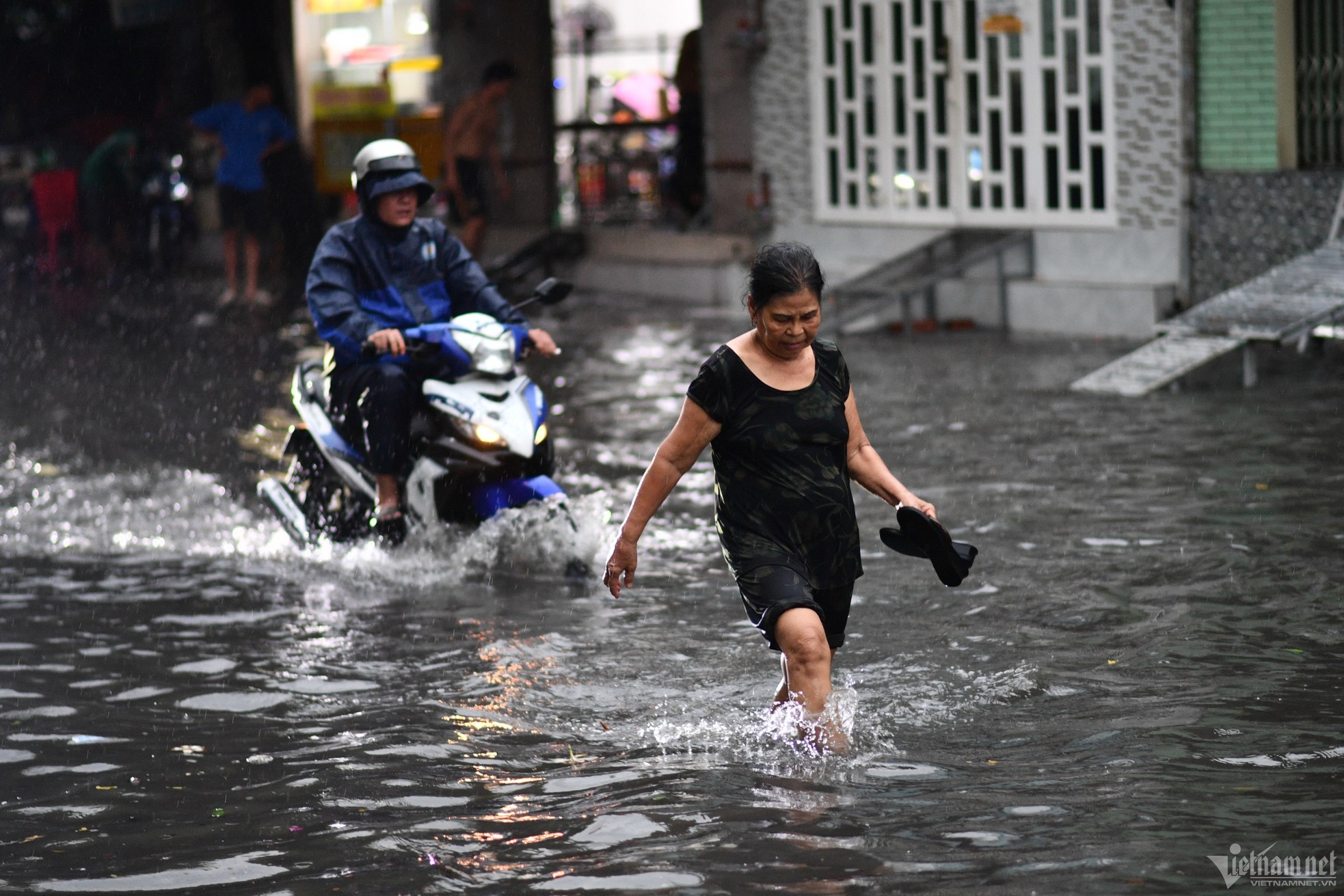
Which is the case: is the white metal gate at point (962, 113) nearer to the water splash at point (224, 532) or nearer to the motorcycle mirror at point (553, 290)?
the water splash at point (224, 532)

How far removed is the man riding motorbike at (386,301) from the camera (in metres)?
7.65

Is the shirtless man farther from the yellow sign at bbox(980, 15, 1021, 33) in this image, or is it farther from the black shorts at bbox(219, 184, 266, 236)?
the yellow sign at bbox(980, 15, 1021, 33)

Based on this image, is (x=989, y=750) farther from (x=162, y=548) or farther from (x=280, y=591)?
(x=162, y=548)

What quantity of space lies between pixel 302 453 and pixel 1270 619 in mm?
4395

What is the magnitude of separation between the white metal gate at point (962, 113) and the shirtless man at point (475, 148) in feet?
11.5

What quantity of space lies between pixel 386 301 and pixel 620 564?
2.99 m

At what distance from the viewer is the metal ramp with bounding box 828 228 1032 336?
14742mm

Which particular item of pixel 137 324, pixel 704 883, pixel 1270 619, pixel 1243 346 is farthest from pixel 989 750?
pixel 137 324

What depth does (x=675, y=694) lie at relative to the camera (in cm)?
595

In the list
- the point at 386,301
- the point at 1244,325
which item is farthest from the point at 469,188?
the point at 386,301

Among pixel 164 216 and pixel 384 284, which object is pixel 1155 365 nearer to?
pixel 384 284

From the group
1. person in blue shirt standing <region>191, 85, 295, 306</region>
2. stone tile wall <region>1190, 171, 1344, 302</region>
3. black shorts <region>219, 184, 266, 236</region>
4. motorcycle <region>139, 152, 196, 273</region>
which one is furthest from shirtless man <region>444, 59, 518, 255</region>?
stone tile wall <region>1190, 171, 1344, 302</region>

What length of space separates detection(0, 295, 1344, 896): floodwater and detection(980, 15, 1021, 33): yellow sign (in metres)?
5.85

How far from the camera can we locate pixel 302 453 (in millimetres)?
8586
